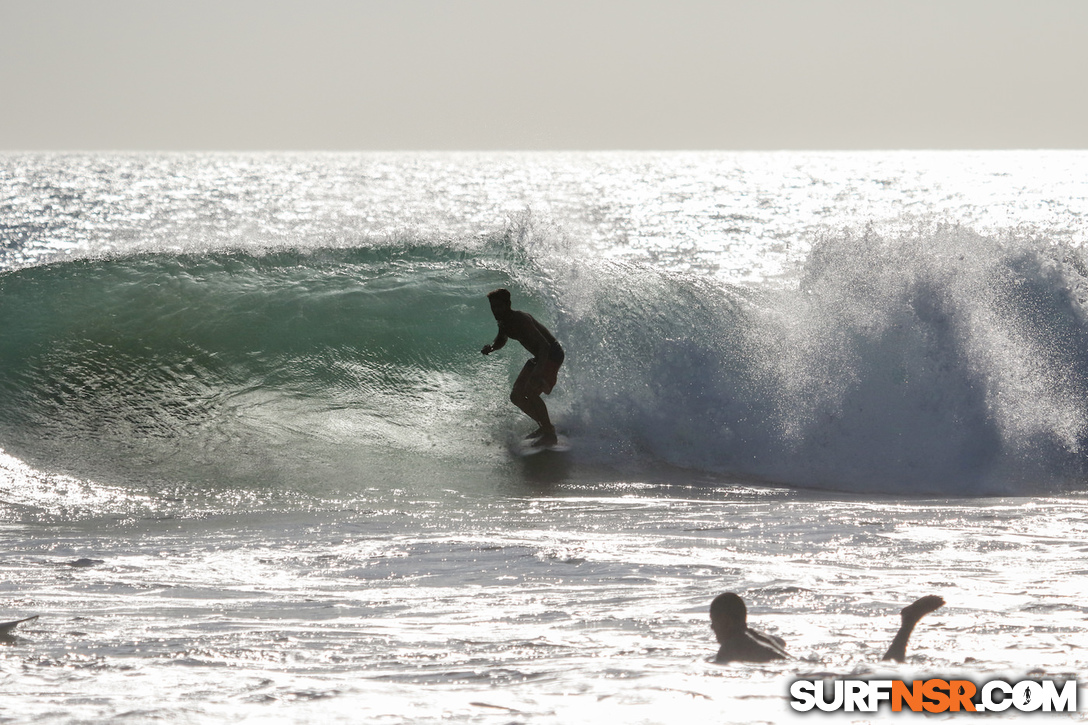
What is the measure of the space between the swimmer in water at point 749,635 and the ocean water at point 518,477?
3.1 inches

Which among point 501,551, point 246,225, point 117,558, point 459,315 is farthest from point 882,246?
point 246,225

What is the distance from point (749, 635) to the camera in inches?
158

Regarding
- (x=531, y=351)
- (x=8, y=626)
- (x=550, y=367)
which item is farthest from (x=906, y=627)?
(x=531, y=351)

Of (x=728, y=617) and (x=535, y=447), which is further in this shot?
(x=535, y=447)

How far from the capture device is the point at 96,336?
1153cm

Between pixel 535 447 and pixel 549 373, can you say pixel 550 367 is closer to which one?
pixel 549 373

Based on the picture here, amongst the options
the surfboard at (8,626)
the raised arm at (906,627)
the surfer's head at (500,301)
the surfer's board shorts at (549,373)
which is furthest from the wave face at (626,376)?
the raised arm at (906,627)

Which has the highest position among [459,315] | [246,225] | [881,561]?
[246,225]

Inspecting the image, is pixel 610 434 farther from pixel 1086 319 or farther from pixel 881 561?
pixel 1086 319

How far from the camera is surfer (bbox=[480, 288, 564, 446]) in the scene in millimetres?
8992

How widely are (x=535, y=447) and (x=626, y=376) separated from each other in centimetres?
139

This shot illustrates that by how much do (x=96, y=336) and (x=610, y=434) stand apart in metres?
6.08

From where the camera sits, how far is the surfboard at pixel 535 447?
9234 mm

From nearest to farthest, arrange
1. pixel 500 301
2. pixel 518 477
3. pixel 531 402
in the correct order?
pixel 518 477 < pixel 500 301 < pixel 531 402
